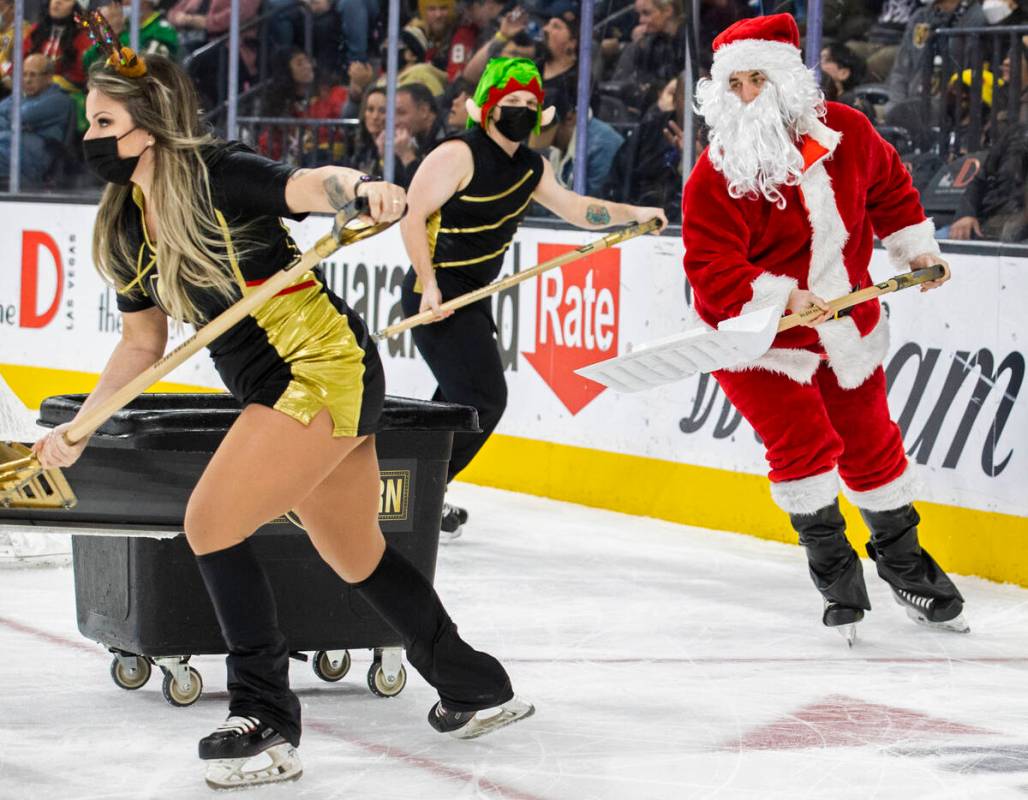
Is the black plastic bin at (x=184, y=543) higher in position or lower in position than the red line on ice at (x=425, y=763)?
higher

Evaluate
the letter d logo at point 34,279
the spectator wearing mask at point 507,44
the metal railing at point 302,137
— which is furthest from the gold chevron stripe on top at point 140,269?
the letter d logo at point 34,279

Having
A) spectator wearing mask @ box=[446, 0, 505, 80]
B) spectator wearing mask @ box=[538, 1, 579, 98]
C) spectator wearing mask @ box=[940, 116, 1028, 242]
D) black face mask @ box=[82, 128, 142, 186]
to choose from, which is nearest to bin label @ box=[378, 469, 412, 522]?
black face mask @ box=[82, 128, 142, 186]

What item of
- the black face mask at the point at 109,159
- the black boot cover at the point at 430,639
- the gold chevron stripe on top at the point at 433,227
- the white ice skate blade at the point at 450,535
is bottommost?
the white ice skate blade at the point at 450,535

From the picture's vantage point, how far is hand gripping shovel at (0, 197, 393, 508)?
2814 millimetres

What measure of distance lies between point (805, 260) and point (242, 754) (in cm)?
208

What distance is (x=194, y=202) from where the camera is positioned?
9.63ft

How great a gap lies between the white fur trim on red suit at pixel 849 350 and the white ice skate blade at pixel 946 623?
0.65 m

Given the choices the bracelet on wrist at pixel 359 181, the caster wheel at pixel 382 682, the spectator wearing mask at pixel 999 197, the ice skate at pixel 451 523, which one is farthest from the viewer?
the ice skate at pixel 451 523

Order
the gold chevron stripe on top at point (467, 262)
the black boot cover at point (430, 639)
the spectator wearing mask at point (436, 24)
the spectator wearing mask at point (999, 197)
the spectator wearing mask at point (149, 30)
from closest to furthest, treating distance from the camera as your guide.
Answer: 1. the black boot cover at point (430, 639)
2. the gold chevron stripe on top at point (467, 262)
3. the spectator wearing mask at point (999, 197)
4. the spectator wearing mask at point (436, 24)
5. the spectator wearing mask at point (149, 30)

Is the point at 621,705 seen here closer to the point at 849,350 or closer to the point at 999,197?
the point at 849,350

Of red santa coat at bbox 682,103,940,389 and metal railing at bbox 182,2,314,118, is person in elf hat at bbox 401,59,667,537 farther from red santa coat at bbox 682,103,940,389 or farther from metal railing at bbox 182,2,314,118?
metal railing at bbox 182,2,314,118

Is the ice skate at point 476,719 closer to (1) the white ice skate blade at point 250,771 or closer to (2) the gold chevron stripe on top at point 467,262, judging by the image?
(1) the white ice skate blade at point 250,771

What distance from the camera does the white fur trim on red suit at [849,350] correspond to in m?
4.51

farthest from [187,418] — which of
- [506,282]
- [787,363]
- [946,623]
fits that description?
[946,623]
